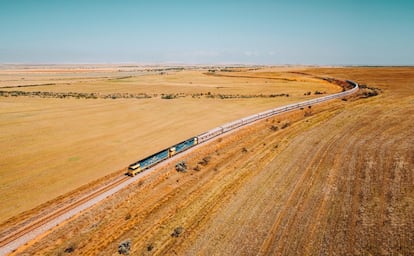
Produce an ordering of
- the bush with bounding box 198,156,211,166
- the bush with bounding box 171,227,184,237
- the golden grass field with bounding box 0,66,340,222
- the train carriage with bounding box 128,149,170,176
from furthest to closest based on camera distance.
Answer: the bush with bounding box 198,156,211,166, the train carriage with bounding box 128,149,170,176, the golden grass field with bounding box 0,66,340,222, the bush with bounding box 171,227,184,237

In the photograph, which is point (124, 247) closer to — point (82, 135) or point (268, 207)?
point (268, 207)

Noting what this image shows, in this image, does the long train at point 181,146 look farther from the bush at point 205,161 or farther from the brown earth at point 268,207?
the bush at point 205,161

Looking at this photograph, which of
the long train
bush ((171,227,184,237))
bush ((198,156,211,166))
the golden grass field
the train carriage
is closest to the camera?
bush ((171,227,184,237))

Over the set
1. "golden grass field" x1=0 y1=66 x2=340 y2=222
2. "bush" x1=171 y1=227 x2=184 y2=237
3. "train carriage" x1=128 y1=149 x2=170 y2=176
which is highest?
"train carriage" x1=128 y1=149 x2=170 y2=176

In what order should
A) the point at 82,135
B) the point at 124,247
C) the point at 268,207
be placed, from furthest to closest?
the point at 82,135
the point at 268,207
the point at 124,247

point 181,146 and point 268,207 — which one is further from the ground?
point 181,146

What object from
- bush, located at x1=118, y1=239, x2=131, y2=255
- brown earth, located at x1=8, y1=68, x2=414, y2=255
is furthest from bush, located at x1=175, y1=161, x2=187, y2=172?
bush, located at x1=118, y1=239, x2=131, y2=255

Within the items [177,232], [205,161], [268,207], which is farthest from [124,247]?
[205,161]

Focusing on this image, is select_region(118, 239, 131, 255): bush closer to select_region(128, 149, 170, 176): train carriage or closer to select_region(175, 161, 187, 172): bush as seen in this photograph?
select_region(128, 149, 170, 176): train carriage

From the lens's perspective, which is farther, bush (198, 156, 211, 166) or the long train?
bush (198, 156, 211, 166)

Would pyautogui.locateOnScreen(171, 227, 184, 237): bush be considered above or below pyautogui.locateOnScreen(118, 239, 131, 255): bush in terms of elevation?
above
